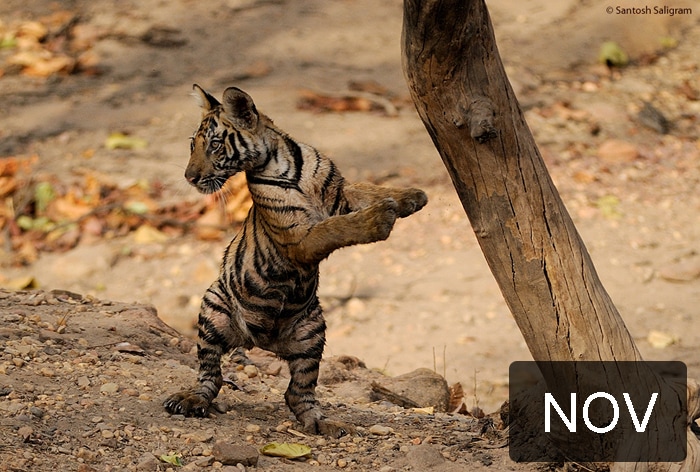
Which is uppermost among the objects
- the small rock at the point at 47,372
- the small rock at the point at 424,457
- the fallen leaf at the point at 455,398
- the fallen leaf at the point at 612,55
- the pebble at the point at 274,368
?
A: the fallen leaf at the point at 612,55

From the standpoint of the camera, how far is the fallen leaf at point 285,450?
4531 millimetres

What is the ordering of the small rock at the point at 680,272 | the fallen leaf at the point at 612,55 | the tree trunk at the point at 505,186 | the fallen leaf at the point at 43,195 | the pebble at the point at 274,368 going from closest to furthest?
the tree trunk at the point at 505,186, the pebble at the point at 274,368, the small rock at the point at 680,272, the fallen leaf at the point at 43,195, the fallen leaf at the point at 612,55

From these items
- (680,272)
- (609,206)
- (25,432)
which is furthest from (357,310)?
(25,432)

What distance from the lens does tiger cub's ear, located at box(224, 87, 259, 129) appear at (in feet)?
14.9

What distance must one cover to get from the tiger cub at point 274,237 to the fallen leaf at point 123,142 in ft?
19.5

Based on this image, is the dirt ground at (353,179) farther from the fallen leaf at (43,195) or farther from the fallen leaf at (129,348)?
the fallen leaf at (43,195)

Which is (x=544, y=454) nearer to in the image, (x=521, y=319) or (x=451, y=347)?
(x=521, y=319)

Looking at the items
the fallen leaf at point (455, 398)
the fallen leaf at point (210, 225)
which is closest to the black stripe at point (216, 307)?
the fallen leaf at point (455, 398)

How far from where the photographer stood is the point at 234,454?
437 centimetres

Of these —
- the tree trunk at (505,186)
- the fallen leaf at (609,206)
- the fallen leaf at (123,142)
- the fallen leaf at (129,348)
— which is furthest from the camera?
the fallen leaf at (123,142)

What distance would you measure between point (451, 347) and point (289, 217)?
141 inches

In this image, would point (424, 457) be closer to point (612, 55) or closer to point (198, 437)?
point (198, 437)

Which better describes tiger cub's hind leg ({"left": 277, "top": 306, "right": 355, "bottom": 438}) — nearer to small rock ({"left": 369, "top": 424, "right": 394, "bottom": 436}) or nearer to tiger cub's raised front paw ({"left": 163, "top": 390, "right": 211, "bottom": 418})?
small rock ({"left": 369, "top": 424, "right": 394, "bottom": 436})

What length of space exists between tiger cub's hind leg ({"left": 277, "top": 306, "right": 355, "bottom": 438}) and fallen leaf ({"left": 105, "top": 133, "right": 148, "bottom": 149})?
20.3 feet
